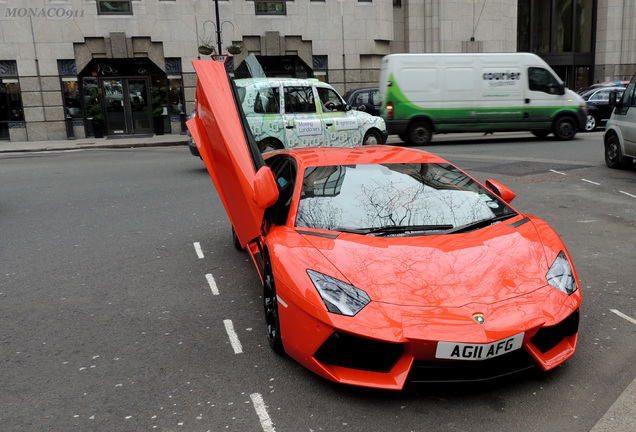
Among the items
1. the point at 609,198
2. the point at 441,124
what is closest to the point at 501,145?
the point at 441,124

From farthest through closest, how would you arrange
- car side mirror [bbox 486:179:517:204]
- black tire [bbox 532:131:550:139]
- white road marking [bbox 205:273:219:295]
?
black tire [bbox 532:131:550:139]
white road marking [bbox 205:273:219:295]
car side mirror [bbox 486:179:517:204]

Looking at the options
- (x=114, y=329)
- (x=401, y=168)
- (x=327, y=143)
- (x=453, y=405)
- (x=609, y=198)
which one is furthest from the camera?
(x=327, y=143)

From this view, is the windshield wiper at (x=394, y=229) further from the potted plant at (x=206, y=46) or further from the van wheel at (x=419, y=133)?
the potted plant at (x=206, y=46)

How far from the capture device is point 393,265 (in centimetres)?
362

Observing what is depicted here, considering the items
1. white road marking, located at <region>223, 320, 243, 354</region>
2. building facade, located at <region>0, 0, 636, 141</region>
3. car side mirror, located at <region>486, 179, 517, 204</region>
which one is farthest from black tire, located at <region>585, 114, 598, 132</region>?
white road marking, located at <region>223, 320, 243, 354</region>

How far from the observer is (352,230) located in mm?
4094

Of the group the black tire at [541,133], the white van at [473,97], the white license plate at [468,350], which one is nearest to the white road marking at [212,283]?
the white license plate at [468,350]

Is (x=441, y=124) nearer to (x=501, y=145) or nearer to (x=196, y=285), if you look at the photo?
(x=501, y=145)

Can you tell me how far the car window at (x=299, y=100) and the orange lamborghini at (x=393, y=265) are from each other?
7818 mm

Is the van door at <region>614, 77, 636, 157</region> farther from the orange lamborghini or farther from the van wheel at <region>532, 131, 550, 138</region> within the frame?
the van wheel at <region>532, 131, 550, 138</region>

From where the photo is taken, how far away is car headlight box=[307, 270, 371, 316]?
10.8 ft

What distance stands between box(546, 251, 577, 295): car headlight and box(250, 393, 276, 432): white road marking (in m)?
1.86

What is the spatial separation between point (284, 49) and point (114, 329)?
79.9ft

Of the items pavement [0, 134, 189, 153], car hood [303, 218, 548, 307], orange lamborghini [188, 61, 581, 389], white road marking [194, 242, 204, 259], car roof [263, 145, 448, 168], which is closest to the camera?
orange lamborghini [188, 61, 581, 389]
